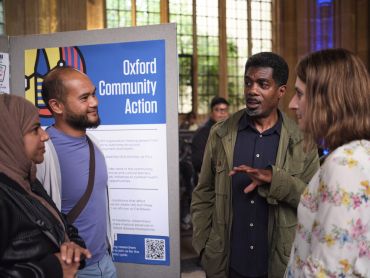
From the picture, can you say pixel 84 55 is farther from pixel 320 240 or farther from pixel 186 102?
pixel 186 102

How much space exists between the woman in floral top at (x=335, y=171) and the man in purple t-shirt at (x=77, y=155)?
89 cm

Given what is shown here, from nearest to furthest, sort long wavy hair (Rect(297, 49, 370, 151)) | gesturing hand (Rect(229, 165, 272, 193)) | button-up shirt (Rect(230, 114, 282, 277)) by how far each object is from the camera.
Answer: long wavy hair (Rect(297, 49, 370, 151)), gesturing hand (Rect(229, 165, 272, 193)), button-up shirt (Rect(230, 114, 282, 277))

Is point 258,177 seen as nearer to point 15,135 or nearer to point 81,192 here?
point 81,192

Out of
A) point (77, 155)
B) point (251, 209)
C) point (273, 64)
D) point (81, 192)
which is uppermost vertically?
point (273, 64)

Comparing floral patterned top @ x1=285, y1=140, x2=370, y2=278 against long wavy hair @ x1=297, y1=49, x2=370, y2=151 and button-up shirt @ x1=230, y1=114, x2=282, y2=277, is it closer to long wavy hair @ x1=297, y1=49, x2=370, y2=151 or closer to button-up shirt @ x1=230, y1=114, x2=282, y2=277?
long wavy hair @ x1=297, y1=49, x2=370, y2=151

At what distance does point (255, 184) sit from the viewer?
2012 millimetres

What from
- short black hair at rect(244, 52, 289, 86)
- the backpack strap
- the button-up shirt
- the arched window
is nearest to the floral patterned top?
the button-up shirt

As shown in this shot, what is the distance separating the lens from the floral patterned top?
1236 mm

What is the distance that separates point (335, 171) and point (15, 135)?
93 cm

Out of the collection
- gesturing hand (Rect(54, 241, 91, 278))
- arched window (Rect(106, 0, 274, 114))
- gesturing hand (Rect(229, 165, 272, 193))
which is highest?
arched window (Rect(106, 0, 274, 114))

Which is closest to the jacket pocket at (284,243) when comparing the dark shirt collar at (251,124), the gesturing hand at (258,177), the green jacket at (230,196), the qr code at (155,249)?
the green jacket at (230,196)

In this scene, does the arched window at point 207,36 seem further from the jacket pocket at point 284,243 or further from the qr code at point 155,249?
the jacket pocket at point 284,243

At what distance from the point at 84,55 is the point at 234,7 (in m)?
13.2

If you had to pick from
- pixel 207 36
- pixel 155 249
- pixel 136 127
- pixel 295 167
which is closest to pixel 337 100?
pixel 295 167
